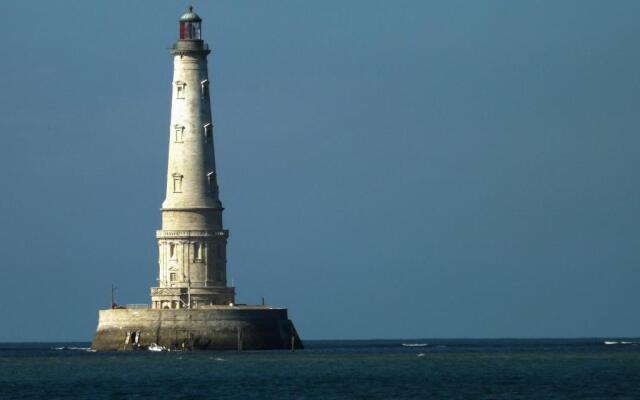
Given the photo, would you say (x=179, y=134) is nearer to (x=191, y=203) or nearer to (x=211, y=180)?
(x=211, y=180)

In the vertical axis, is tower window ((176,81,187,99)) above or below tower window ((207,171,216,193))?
above

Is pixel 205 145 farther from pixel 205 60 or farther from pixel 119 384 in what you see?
pixel 119 384


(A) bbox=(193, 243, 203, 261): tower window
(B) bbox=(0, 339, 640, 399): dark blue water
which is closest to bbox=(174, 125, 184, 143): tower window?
(A) bbox=(193, 243, 203, 261): tower window

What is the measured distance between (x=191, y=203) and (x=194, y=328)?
717cm

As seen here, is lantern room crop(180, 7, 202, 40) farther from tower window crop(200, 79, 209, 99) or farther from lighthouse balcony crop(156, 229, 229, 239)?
lighthouse balcony crop(156, 229, 229, 239)

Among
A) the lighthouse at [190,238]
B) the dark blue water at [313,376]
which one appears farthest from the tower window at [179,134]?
the dark blue water at [313,376]

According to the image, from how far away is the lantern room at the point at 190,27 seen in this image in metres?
116

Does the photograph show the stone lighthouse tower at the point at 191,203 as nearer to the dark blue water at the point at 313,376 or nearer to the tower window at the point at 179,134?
the tower window at the point at 179,134

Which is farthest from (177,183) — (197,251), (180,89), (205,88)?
(205,88)

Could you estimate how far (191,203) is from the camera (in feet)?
375

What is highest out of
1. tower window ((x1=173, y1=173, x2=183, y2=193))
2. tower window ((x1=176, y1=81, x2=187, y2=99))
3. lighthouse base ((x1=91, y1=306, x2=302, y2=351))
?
tower window ((x1=176, y1=81, x2=187, y2=99))

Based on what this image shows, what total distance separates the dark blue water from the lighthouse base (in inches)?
32.6

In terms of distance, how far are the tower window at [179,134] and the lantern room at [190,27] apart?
5.03 m

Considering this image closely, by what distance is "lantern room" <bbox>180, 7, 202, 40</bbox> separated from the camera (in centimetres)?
11631
